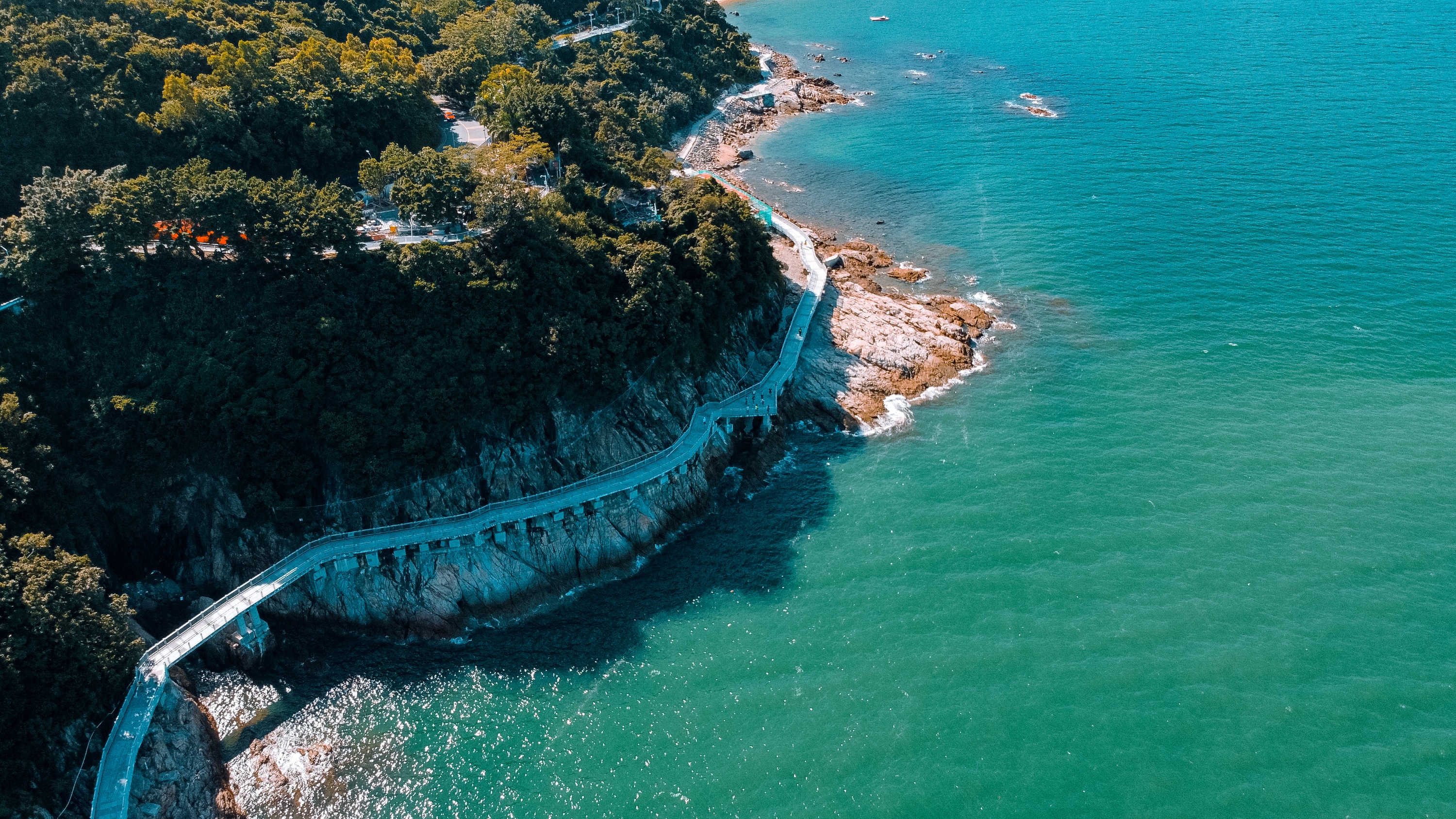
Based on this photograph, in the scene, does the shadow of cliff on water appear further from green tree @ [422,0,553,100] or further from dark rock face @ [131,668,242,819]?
green tree @ [422,0,553,100]

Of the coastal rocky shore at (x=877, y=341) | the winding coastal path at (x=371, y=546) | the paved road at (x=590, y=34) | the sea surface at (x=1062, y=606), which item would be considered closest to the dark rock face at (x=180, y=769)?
the winding coastal path at (x=371, y=546)

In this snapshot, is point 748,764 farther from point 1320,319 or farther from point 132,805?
point 1320,319

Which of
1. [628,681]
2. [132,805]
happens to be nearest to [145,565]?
[132,805]

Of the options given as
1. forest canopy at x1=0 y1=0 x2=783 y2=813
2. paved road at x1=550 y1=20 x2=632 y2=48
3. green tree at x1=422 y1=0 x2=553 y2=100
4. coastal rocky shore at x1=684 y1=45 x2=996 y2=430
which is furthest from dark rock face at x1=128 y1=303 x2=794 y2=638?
paved road at x1=550 y1=20 x2=632 y2=48

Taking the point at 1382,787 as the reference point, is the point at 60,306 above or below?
above

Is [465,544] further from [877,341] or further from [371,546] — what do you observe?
[877,341]

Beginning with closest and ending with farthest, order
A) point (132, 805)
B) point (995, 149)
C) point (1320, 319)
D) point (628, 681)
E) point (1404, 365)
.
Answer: point (132, 805)
point (628, 681)
point (1404, 365)
point (1320, 319)
point (995, 149)

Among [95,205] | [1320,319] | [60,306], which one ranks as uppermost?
[95,205]
